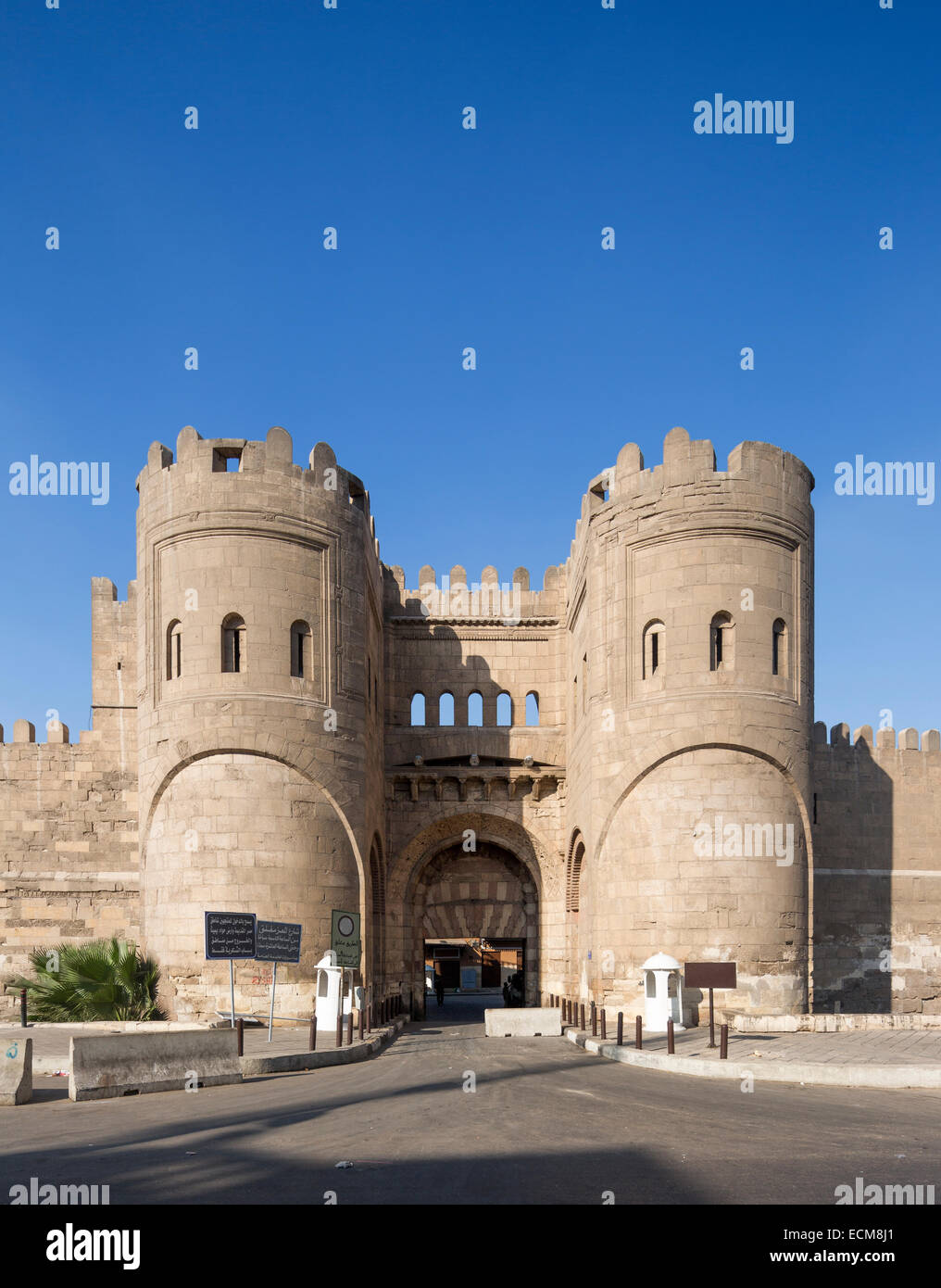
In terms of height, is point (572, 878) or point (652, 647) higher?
point (652, 647)

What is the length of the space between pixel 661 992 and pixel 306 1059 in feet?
22.8

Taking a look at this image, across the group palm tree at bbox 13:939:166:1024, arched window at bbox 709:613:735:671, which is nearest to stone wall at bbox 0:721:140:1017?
palm tree at bbox 13:939:166:1024

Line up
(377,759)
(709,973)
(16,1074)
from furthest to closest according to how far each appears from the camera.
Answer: (377,759) → (709,973) → (16,1074)

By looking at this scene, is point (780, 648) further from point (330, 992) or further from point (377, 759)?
point (330, 992)

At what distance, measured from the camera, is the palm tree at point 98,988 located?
68.3 ft

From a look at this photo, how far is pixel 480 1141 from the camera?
9516 millimetres

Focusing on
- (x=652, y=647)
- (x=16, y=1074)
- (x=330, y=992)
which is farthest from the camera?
(x=652, y=647)

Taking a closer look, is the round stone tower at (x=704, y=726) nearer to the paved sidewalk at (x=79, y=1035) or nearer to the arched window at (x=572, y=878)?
the arched window at (x=572, y=878)

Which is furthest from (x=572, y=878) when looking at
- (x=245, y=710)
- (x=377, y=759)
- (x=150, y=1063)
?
(x=150, y=1063)

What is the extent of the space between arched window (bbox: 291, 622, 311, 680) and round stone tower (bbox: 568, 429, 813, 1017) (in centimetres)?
621

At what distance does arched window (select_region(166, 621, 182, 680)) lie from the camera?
22.5 metres

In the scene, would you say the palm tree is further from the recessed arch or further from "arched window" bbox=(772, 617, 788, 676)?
"arched window" bbox=(772, 617, 788, 676)

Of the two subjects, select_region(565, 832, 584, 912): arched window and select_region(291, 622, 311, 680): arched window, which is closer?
select_region(291, 622, 311, 680): arched window
